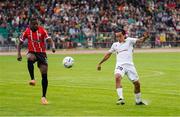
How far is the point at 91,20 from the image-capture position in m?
52.6

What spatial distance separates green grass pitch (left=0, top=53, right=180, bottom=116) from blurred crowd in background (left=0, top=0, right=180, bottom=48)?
1687cm

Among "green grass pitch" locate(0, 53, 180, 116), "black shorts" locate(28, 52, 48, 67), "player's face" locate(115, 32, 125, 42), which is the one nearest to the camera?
"green grass pitch" locate(0, 53, 180, 116)

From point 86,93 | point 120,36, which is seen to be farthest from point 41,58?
point 86,93

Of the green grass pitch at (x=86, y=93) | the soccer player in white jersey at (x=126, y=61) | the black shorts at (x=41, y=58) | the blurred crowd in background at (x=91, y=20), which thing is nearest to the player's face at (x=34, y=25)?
the black shorts at (x=41, y=58)

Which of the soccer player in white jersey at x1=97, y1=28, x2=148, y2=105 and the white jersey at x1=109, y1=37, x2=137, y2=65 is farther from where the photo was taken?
the white jersey at x1=109, y1=37, x2=137, y2=65

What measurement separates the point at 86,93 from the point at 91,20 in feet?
107

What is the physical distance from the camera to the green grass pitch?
1568 cm

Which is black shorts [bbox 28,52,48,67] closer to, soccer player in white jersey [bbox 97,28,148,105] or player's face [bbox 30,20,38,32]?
player's face [bbox 30,20,38,32]

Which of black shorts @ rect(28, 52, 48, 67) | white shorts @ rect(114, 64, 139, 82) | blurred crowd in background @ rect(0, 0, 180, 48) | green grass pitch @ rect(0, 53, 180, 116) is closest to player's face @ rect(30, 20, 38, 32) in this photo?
black shorts @ rect(28, 52, 48, 67)

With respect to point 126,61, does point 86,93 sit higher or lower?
lower

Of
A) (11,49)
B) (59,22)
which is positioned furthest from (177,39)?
(11,49)

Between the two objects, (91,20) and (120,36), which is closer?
(120,36)

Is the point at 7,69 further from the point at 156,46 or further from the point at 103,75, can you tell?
the point at 156,46

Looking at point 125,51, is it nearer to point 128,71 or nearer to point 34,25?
point 128,71
